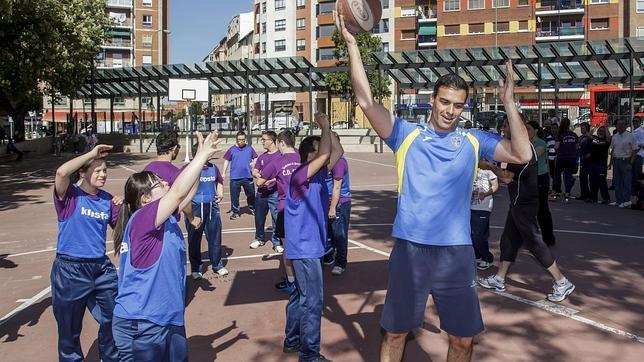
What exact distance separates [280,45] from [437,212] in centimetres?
7795

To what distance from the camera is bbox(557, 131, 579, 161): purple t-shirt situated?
14102mm

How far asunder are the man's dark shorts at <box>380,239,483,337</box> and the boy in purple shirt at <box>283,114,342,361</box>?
1151 millimetres

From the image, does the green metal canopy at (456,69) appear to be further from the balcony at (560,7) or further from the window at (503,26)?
the balcony at (560,7)

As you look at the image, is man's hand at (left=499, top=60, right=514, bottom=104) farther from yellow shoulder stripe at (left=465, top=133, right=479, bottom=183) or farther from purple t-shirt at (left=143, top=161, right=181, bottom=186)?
purple t-shirt at (left=143, top=161, right=181, bottom=186)

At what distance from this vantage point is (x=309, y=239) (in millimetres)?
4578

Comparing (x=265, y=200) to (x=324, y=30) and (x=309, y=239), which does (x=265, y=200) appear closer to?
(x=309, y=239)

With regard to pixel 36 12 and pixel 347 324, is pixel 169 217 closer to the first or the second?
pixel 347 324

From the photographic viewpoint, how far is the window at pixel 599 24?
6250 cm

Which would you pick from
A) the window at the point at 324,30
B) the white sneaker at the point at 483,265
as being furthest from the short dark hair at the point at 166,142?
the window at the point at 324,30

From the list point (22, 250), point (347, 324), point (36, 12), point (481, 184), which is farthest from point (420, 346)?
point (36, 12)

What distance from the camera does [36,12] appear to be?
22.6m

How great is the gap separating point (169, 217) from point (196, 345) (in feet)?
7.13

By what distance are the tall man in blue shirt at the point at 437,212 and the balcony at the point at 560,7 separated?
2616 inches

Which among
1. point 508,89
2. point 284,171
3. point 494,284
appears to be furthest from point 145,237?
point 494,284
